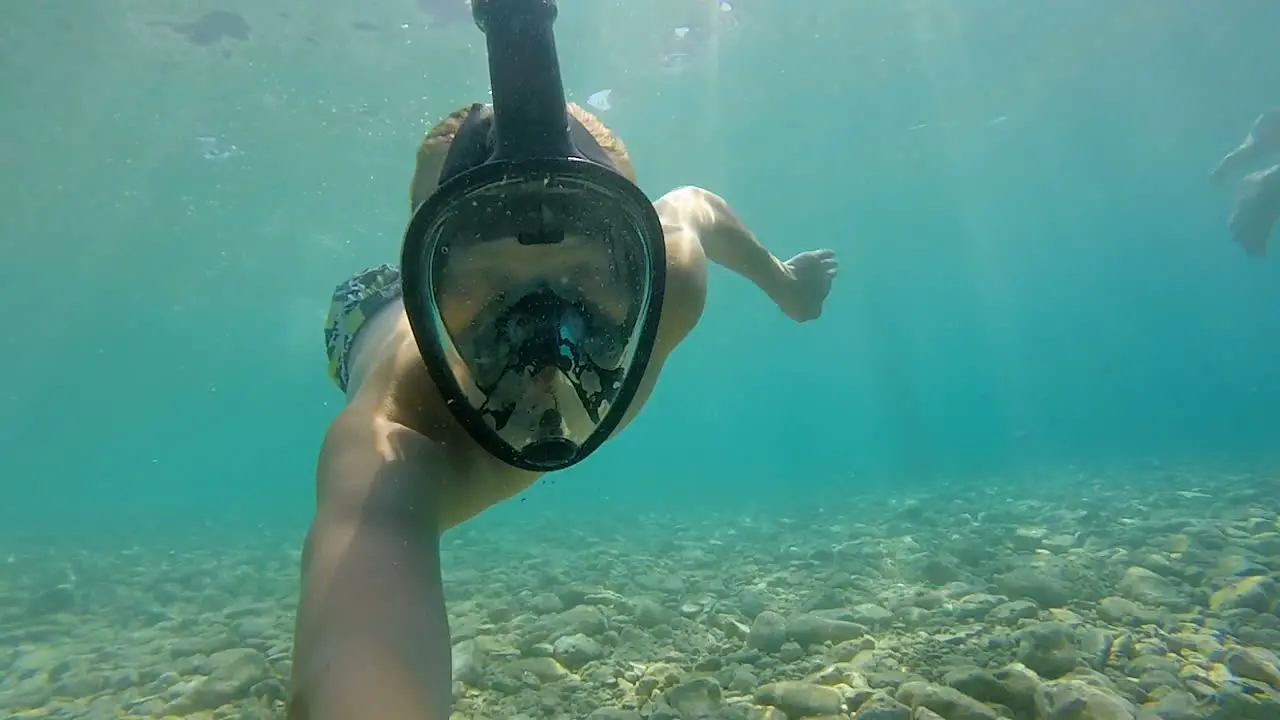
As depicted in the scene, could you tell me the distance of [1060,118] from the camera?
29188mm

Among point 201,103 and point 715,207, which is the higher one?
point 201,103

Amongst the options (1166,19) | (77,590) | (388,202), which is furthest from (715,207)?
(1166,19)

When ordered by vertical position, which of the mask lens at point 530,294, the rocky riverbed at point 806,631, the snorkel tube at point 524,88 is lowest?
the rocky riverbed at point 806,631

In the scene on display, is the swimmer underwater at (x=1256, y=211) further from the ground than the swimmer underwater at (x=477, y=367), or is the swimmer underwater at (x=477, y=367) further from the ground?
the swimmer underwater at (x=1256, y=211)

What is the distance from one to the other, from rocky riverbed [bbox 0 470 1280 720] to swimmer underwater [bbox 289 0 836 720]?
2186 mm

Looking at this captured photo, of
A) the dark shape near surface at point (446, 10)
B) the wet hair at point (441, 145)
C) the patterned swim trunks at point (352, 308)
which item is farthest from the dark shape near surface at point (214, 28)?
the wet hair at point (441, 145)

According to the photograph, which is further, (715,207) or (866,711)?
(715,207)

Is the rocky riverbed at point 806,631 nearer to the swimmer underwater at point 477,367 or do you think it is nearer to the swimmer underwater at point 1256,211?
the swimmer underwater at point 477,367

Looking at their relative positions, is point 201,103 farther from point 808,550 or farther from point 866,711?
point 866,711

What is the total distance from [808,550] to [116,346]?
56.2 metres

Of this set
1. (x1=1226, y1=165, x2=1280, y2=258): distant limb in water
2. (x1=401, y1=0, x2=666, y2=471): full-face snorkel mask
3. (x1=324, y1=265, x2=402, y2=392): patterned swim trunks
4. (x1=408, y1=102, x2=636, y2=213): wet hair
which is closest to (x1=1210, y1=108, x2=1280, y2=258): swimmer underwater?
(x1=1226, y1=165, x2=1280, y2=258): distant limb in water

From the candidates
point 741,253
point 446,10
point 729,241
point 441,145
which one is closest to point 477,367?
point 441,145

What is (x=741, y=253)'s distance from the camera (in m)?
3.86

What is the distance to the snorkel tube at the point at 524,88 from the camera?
1543mm
